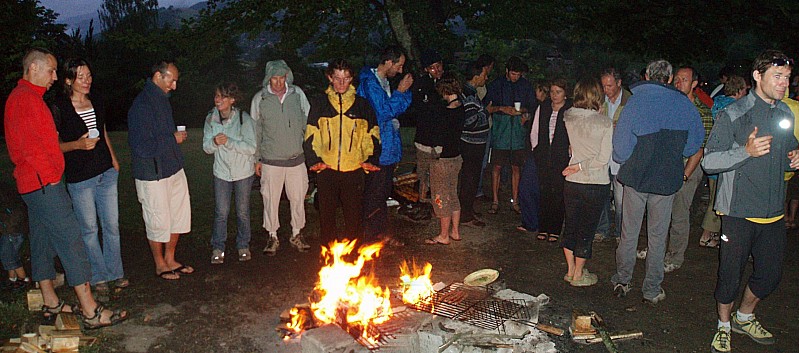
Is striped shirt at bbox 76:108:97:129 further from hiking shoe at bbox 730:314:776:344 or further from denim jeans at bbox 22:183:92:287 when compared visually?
hiking shoe at bbox 730:314:776:344

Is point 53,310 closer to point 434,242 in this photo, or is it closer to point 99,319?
point 99,319

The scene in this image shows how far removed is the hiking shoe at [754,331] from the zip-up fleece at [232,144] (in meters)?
5.14

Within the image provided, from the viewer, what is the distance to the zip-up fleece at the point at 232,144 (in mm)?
6348

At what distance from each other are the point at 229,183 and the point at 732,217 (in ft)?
16.5

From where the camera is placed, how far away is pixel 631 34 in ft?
37.0

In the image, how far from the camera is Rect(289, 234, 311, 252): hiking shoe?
23.5ft

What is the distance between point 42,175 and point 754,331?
6.07m

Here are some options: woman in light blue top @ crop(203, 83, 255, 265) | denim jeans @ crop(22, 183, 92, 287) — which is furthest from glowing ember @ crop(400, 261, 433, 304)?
denim jeans @ crop(22, 183, 92, 287)

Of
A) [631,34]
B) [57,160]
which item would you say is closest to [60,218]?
[57,160]

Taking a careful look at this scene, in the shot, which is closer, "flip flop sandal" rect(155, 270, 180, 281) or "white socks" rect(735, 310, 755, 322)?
"white socks" rect(735, 310, 755, 322)

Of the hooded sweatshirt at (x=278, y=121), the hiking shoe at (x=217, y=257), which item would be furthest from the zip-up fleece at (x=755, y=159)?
the hiking shoe at (x=217, y=257)

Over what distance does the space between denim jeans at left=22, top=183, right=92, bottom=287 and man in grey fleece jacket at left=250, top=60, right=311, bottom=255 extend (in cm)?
225

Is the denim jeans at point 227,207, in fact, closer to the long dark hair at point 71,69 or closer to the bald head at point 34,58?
the long dark hair at point 71,69

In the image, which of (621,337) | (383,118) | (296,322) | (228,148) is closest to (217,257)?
(228,148)
